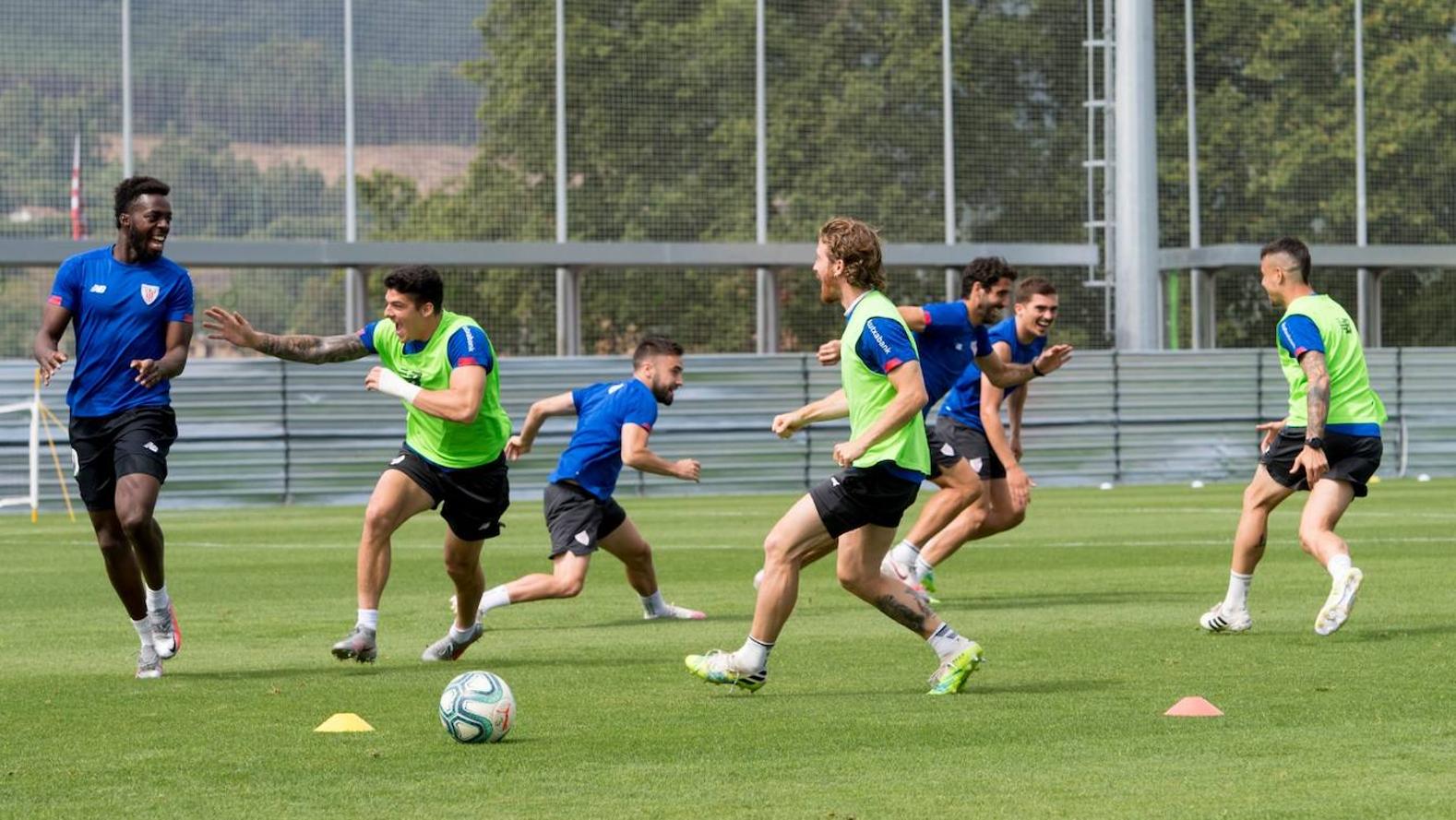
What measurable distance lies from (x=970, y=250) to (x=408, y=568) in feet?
61.5

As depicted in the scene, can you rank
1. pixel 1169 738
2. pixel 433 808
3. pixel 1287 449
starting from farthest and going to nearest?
1. pixel 1287 449
2. pixel 1169 738
3. pixel 433 808

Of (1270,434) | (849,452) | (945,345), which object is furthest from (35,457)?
(849,452)

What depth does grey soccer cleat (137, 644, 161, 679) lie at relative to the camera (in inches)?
376

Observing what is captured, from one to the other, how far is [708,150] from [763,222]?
141 centimetres

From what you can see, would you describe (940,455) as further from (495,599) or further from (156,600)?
(156,600)

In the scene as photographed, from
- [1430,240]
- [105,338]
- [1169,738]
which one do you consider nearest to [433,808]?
[1169,738]

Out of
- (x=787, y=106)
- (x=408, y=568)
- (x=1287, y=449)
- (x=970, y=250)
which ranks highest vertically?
(x=787, y=106)

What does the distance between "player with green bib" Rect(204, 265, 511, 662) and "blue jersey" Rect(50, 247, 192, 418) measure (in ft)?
1.03

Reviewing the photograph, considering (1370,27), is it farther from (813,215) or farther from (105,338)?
(105,338)

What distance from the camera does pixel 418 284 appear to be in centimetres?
998

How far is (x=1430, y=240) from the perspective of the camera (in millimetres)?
36188

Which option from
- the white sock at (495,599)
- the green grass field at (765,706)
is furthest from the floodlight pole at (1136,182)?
the white sock at (495,599)

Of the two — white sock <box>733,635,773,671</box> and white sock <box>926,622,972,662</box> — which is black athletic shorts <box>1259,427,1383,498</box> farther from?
white sock <box>733,635,773,671</box>

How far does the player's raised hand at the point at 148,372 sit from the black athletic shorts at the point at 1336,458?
550 centimetres
